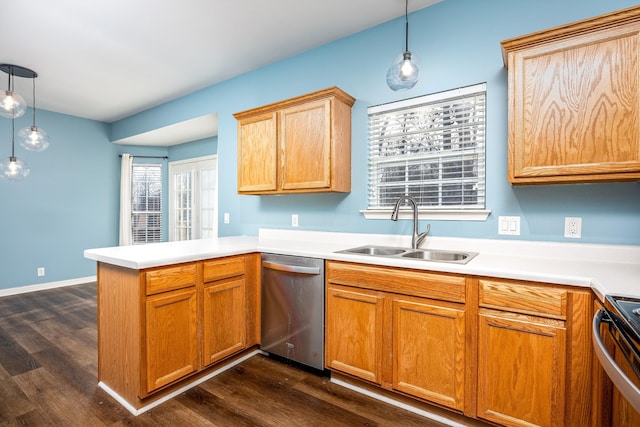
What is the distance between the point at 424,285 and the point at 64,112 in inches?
221

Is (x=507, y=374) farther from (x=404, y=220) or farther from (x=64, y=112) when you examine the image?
(x=64, y=112)

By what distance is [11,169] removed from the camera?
3529 mm

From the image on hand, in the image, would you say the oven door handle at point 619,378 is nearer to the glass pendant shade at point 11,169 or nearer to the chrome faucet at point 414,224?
the chrome faucet at point 414,224

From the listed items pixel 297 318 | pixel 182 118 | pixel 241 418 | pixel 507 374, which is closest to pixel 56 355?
pixel 241 418

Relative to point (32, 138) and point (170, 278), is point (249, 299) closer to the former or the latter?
point (170, 278)

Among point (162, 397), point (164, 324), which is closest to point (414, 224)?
point (164, 324)

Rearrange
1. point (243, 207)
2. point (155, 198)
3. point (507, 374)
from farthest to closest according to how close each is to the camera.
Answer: point (155, 198)
point (243, 207)
point (507, 374)

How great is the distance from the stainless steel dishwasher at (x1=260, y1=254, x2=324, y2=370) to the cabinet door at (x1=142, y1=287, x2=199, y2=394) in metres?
0.57

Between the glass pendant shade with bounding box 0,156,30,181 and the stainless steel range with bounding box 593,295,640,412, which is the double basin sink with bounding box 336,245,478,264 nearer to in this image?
the stainless steel range with bounding box 593,295,640,412

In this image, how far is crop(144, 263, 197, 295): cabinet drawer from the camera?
1.83m

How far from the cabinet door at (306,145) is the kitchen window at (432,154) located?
39 centimetres

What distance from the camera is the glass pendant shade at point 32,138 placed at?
10.5 ft

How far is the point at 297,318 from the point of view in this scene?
7.55 ft

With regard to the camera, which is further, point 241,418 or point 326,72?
point 326,72
